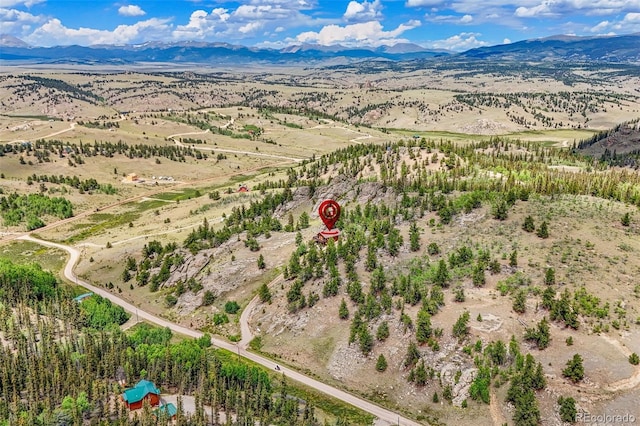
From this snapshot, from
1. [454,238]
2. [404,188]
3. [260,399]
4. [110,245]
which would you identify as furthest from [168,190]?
[260,399]

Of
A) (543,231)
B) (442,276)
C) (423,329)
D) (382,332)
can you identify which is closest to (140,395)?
(382,332)

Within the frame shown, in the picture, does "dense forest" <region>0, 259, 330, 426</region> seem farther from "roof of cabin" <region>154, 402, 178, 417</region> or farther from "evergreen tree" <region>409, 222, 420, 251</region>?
"evergreen tree" <region>409, 222, 420, 251</region>

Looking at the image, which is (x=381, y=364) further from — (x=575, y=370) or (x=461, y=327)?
(x=575, y=370)

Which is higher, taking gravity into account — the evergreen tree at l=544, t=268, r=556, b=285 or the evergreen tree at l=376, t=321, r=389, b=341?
the evergreen tree at l=544, t=268, r=556, b=285

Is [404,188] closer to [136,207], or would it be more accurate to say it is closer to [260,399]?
[260,399]

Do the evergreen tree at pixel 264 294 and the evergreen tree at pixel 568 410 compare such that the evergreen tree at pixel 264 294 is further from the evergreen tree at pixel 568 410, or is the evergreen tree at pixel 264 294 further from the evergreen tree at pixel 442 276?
the evergreen tree at pixel 568 410

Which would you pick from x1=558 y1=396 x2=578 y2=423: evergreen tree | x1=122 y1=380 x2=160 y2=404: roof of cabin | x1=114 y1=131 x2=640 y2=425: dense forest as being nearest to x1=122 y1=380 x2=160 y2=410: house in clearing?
x1=122 y1=380 x2=160 y2=404: roof of cabin

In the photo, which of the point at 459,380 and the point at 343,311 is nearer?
the point at 459,380

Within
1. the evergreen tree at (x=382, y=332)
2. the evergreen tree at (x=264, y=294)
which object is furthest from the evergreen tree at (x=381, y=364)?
the evergreen tree at (x=264, y=294)
